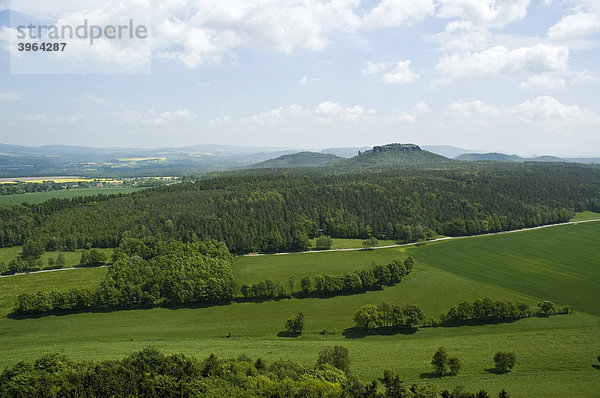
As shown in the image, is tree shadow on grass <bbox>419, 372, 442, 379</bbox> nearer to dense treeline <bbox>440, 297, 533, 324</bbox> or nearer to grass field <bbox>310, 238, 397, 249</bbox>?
dense treeline <bbox>440, 297, 533, 324</bbox>

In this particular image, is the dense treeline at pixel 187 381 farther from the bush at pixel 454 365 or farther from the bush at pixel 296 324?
the bush at pixel 296 324

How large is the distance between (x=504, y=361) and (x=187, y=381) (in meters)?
40.0

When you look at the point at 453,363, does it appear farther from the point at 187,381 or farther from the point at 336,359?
the point at 187,381

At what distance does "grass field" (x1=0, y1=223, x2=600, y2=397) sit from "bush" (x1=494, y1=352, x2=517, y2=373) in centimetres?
108

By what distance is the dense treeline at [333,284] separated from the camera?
75688mm

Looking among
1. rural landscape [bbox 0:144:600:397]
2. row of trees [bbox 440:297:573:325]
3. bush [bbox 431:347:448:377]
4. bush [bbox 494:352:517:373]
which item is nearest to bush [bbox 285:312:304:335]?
rural landscape [bbox 0:144:600:397]

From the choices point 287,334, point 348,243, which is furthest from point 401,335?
point 348,243

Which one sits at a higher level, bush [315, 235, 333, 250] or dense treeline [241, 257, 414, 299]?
bush [315, 235, 333, 250]

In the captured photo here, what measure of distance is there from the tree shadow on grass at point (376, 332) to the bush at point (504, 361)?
14.7m

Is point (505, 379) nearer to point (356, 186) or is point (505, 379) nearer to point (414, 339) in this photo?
point (414, 339)

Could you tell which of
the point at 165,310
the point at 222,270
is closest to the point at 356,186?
the point at 222,270

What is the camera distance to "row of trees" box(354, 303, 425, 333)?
60.0m

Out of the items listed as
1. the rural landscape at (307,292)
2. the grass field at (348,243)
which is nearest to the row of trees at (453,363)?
the rural landscape at (307,292)

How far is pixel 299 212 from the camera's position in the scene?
136375 mm
